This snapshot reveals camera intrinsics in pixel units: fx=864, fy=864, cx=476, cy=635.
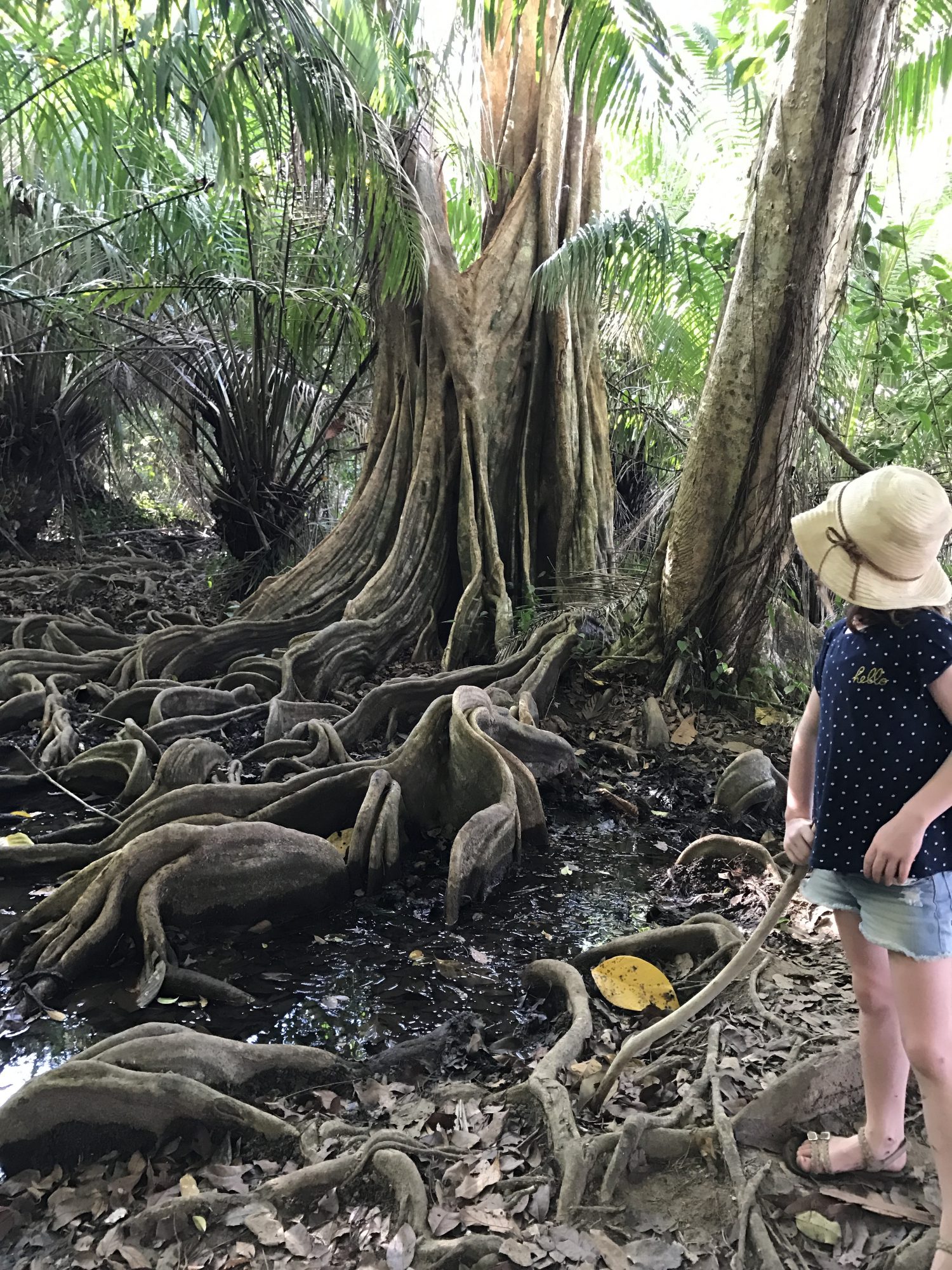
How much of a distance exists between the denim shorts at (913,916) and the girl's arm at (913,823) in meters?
0.04

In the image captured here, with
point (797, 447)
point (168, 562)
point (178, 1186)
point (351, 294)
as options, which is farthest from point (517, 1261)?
point (168, 562)

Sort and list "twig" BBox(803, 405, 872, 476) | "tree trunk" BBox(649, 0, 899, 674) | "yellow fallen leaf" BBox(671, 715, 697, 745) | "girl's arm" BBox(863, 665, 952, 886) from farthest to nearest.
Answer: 1. "yellow fallen leaf" BBox(671, 715, 697, 745)
2. "twig" BBox(803, 405, 872, 476)
3. "tree trunk" BBox(649, 0, 899, 674)
4. "girl's arm" BBox(863, 665, 952, 886)

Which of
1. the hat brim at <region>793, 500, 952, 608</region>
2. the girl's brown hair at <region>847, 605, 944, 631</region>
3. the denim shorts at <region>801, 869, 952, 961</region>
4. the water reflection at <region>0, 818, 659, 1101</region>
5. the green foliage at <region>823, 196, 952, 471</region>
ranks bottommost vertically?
the water reflection at <region>0, 818, 659, 1101</region>

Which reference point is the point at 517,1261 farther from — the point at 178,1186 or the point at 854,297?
the point at 854,297

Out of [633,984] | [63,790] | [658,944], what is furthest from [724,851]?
[63,790]

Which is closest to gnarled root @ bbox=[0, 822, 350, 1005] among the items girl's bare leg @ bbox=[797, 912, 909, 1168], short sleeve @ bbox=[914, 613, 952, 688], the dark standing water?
the dark standing water

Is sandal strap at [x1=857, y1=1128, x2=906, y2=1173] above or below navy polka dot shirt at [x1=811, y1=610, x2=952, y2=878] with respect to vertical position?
below

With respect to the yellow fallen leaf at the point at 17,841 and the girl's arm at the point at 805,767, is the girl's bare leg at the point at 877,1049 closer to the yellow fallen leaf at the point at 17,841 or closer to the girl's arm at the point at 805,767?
the girl's arm at the point at 805,767

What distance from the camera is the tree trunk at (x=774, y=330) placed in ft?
12.6

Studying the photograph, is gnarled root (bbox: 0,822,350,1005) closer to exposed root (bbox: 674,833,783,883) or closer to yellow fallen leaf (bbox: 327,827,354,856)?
yellow fallen leaf (bbox: 327,827,354,856)

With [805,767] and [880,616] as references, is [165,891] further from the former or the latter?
[880,616]

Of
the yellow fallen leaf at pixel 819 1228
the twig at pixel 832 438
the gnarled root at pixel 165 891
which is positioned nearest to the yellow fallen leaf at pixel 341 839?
the gnarled root at pixel 165 891

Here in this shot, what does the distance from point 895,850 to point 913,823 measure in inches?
2.2

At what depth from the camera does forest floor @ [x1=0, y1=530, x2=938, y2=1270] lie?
1.68 metres
